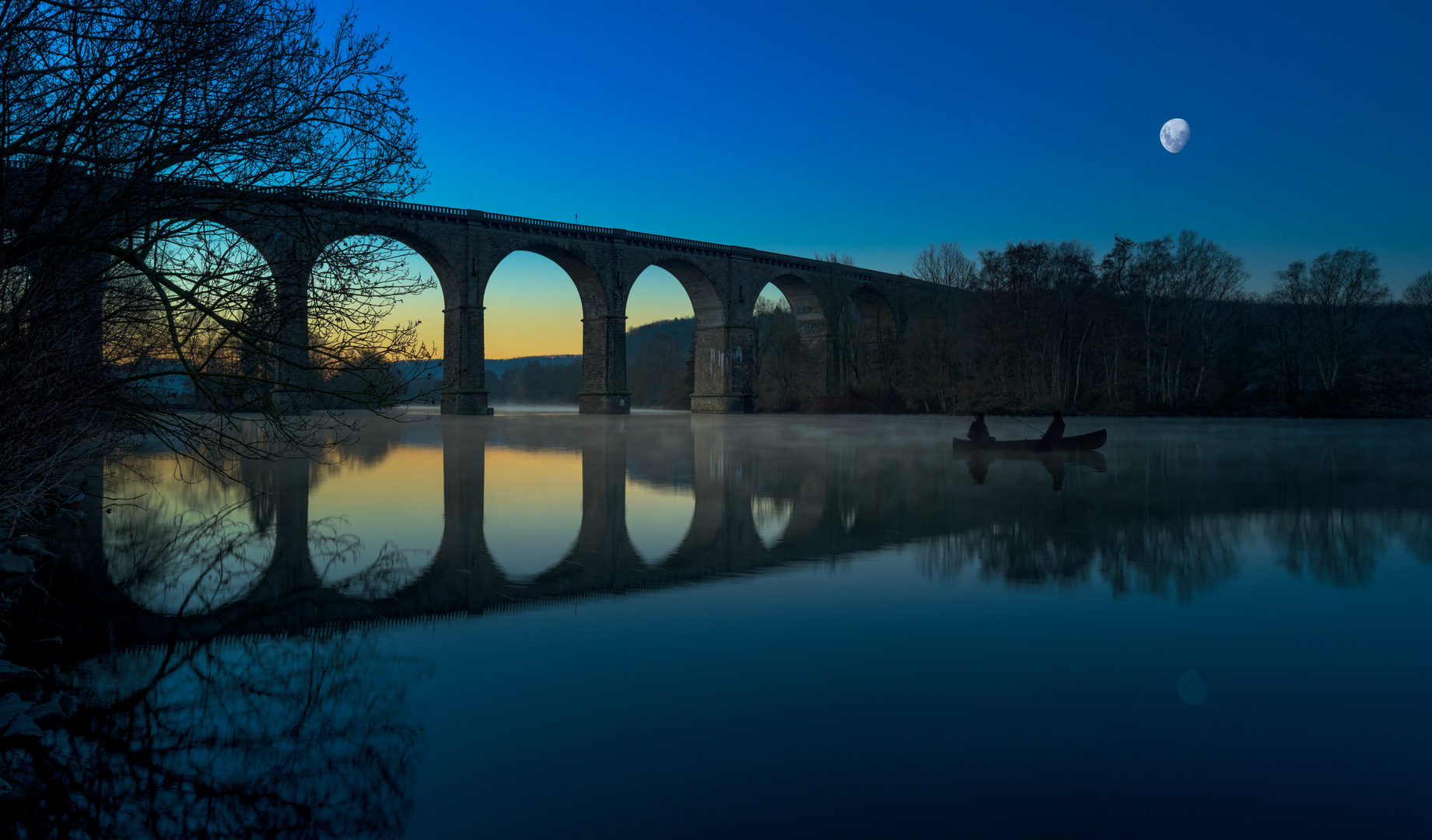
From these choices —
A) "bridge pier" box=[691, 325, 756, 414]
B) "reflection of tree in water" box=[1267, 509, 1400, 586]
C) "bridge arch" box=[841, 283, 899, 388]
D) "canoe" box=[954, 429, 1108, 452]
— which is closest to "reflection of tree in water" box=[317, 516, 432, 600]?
"reflection of tree in water" box=[1267, 509, 1400, 586]

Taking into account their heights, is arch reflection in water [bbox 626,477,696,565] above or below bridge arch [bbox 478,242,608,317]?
below

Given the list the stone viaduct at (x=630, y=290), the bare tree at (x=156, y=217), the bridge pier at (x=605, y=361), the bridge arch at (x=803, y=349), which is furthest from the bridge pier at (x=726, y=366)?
the bare tree at (x=156, y=217)

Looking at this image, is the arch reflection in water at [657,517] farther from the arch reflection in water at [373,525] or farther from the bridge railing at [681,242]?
the bridge railing at [681,242]

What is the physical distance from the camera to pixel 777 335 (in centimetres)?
5794

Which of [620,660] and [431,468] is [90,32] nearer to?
[620,660]

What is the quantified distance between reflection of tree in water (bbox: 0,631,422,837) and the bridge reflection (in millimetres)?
775

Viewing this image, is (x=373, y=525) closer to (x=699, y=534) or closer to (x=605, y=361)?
(x=699, y=534)

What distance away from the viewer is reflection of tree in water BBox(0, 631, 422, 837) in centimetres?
258

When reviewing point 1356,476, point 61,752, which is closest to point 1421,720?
point 61,752

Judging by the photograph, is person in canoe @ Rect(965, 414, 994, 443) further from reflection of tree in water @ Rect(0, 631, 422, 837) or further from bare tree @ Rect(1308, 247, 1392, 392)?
bare tree @ Rect(1308, 247, 1392, 392)

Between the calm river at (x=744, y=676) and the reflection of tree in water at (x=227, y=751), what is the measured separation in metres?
0.01

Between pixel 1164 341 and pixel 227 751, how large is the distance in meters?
43.7

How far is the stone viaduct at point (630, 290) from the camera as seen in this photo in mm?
37906

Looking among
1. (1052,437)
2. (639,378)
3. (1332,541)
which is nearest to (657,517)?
(1332,541)
